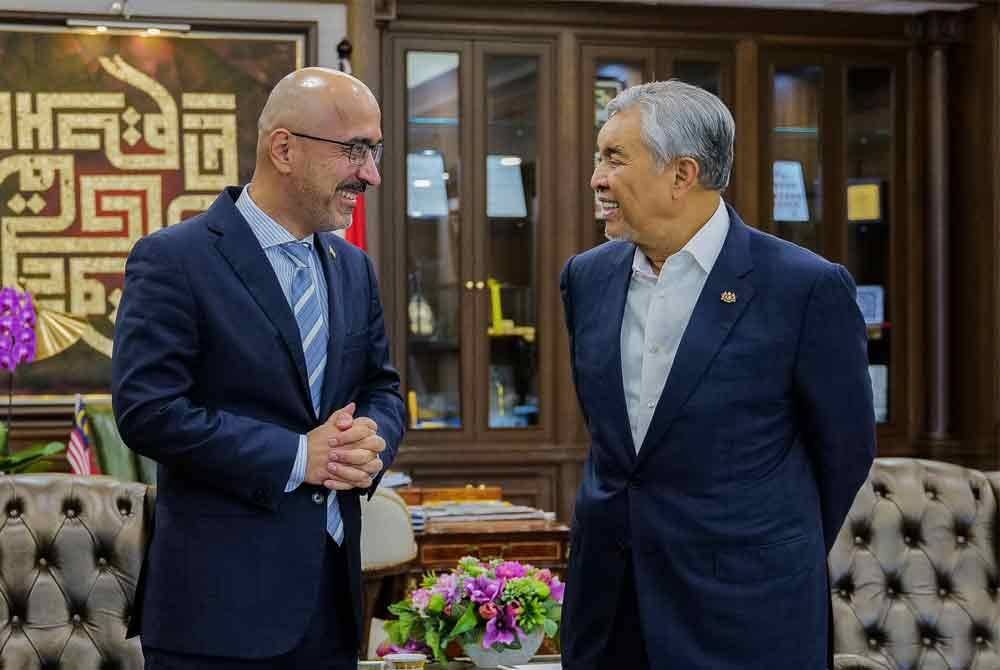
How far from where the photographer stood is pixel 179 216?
5.75 metres

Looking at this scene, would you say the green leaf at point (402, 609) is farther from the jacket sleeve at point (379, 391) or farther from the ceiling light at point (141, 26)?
the ceiling light at point (141, 26)

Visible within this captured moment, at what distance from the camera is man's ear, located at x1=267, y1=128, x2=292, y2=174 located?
215 centimetres

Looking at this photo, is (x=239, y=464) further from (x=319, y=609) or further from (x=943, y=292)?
(x=943, y=292)

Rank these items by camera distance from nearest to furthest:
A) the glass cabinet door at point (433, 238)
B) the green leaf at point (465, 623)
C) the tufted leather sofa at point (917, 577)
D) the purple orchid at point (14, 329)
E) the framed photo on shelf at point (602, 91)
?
the green leaf at point (465, 623), the tufted leather sofa at point (917, 577), the purple orchid at point (14, 329), the glass cabinet door at point (433, 238), the framed photo on shelf at point (602, 91)

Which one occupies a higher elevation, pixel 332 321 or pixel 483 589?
pixel 332 321

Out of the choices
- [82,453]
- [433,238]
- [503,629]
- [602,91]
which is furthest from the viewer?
[602,91]

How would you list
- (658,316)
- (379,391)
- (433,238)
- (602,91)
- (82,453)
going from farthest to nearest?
(602,91)
(433,238)
(82,453)
(379,391)
(658,316)

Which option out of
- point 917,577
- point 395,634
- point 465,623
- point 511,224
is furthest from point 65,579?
point 511,224

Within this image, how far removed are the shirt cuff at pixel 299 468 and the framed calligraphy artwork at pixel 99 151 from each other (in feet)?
12.3

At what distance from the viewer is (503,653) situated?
273 centimetres

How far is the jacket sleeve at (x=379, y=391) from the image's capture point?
7.24 feet

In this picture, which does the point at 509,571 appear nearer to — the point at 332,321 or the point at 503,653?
the point at 503,653

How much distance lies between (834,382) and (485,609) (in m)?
0.93

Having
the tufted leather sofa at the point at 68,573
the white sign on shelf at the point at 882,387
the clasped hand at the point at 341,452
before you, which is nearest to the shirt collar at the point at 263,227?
the clasped hand at the point at 341,452
